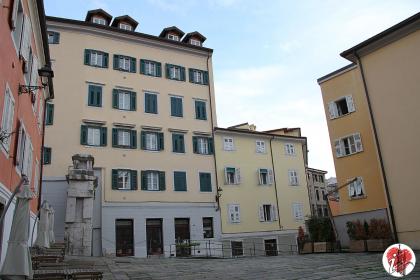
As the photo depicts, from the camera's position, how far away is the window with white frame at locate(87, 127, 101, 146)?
A: 110ft

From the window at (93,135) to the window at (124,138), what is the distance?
0.81m

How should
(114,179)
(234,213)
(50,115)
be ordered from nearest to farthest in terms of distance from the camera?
1. (50,115)
2. (114,179)
3. (234,213)

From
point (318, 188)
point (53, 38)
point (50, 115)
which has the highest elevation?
point (53, 38)

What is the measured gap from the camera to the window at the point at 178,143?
3728 centimetres

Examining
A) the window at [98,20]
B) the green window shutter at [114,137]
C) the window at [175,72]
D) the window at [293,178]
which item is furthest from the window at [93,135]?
the window at [293,178]

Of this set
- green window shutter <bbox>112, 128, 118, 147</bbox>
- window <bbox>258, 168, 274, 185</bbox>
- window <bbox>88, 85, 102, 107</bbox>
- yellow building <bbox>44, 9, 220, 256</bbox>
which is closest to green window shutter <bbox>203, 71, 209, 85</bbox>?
yellow building <bbox>44, 9, 220, 256</bbox>

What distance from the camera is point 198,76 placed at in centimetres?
4134

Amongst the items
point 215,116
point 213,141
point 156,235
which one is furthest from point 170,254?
point 215,116

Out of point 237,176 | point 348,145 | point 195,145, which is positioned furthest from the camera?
point 237,176

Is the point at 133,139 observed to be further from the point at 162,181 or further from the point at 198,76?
the point at 198,76

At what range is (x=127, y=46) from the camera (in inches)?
1501

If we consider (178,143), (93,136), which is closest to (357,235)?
(178,143)

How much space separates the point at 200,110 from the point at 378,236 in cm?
2076

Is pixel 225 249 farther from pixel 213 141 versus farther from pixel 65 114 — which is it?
pixel 65 114
